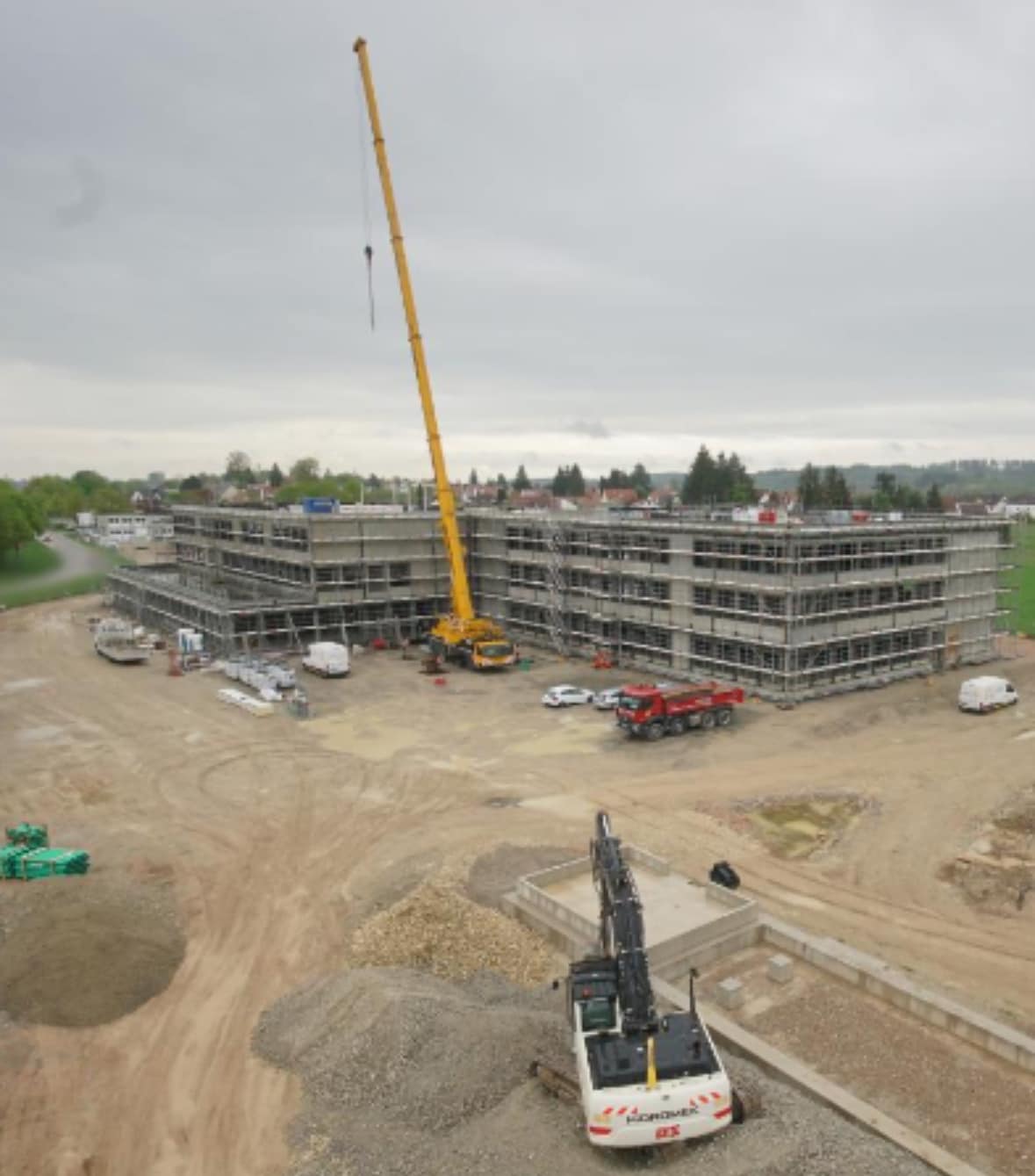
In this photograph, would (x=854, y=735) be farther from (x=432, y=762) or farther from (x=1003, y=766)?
(x=432, y=762)

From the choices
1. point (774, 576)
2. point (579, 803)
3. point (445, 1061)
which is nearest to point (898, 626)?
point (774, 576)

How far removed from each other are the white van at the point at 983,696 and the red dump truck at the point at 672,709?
1151 centimetres

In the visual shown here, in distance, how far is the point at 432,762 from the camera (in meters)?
38.8

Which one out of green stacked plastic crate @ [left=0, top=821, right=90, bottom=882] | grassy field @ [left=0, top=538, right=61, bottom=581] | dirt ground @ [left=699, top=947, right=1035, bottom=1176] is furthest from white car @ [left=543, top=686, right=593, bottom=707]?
grassy field @ [left=0, top=538, right=61, bottom=581]

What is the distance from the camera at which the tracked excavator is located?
1398 cm

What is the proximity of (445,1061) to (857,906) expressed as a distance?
1352 cm

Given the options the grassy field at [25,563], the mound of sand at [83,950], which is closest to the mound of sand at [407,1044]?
the mound of sand at [83,950]

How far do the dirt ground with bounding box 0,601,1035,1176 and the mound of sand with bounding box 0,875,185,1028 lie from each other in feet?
0.81

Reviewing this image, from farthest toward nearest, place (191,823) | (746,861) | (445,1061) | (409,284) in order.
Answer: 1. (409,284)
2. (191,823)
3. (746,861)
4. (445,1061)

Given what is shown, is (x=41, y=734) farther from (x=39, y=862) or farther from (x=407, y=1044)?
(x=407, y=1044)

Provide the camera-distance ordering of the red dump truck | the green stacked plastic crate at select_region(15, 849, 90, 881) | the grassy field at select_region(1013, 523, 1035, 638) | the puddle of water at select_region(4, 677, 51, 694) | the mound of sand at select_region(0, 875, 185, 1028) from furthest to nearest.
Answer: the grassy field at select_region(1013, 523, 1035, 638) < the puddle of water at select_region(4, 677, 51, 694) < the red dump truck < the green stacked plastic crate at select_region(15, 849, 90, 881) < the mound of sand at select_region(0, 875, 185, 1028)

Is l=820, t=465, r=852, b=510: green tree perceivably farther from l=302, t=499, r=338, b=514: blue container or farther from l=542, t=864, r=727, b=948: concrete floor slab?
l=542, t=864, r=727, b=948: concrete floor slab

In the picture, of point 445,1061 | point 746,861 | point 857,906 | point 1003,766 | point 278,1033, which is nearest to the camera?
point 445,1061

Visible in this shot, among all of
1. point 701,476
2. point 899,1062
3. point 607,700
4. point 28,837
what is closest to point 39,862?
point 28,837
